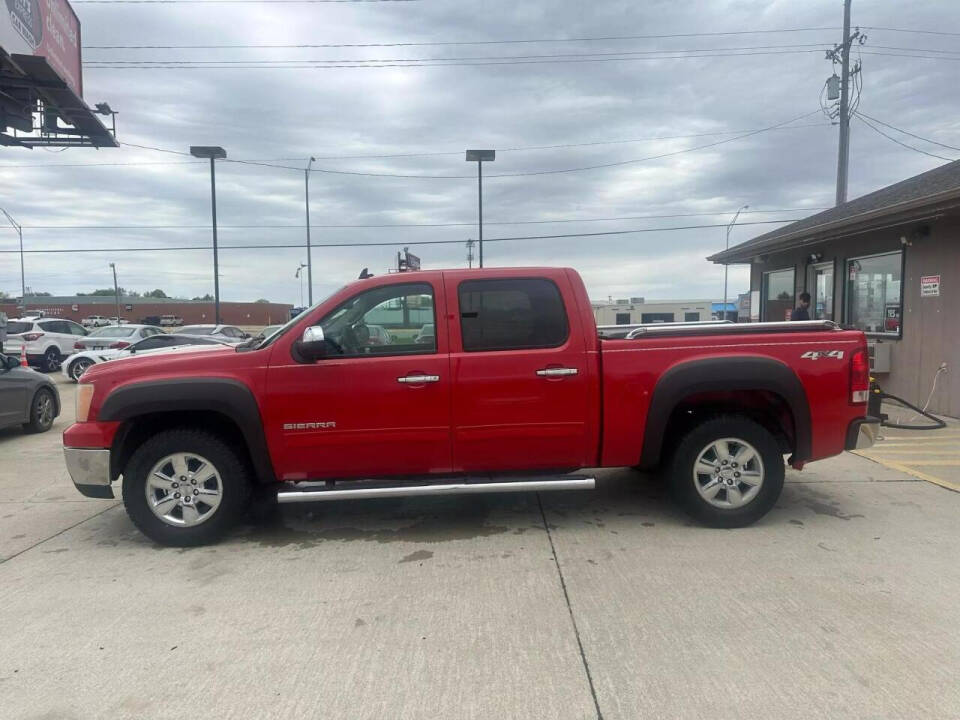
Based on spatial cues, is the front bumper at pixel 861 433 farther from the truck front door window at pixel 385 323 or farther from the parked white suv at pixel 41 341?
the parked white suv at pixel 41 341

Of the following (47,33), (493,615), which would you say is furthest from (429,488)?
(47,33)

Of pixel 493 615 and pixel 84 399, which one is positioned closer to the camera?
pixel 493 615

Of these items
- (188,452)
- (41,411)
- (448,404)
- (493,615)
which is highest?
(448,404)

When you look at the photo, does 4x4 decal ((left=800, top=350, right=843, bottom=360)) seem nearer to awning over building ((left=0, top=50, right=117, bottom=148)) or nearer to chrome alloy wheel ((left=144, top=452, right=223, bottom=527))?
chrome alloy wheel ((left=144, top=452, right=223, bottom=527))

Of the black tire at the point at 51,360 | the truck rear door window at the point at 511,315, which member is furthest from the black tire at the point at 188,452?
the black tire at the point at 51,360

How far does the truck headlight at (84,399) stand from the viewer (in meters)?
4.61

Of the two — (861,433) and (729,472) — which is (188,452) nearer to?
(729,472)

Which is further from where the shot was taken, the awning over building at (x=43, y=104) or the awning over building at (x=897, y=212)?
the awning over building at (x=43, y=104)

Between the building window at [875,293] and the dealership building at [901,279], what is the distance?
16 millimetres

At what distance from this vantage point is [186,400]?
4.49m

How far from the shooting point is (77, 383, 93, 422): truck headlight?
461cm

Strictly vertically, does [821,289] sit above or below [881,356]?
above

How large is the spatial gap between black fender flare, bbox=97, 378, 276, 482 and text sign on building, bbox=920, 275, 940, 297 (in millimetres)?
9585

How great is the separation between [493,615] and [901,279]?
31.9ft
